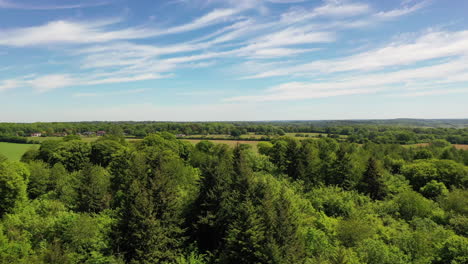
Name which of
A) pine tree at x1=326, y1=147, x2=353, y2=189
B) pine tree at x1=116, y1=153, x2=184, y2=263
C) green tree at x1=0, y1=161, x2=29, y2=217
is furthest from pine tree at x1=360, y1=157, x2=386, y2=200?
green tree at x1=0, y1=161, x2=29, y2=217

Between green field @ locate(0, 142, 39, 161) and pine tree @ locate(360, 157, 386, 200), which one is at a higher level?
green field @ locate(0, 142, 39, 161)

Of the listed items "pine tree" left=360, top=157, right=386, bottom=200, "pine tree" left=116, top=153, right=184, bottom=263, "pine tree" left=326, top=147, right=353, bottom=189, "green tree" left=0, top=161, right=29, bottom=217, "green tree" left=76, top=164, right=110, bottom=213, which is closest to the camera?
"pine tree" left=116, top=153, right=184, bottom=263

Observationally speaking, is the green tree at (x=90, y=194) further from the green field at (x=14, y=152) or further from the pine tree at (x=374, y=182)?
the green field at (x=14, y=152)

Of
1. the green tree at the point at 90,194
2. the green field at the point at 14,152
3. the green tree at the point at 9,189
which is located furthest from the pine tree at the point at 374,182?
the green field at the point at 14,152

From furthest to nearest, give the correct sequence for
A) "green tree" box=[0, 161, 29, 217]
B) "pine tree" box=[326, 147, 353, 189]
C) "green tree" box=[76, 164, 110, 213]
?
"pine tree" box=[326, 147, 353, 189] < "green tree" box=[0, 161, 29, 217] < "green tree" box=[76, 164, 110, 213]

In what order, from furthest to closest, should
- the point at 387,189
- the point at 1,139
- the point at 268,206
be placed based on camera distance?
the point at 1,139 < the point at 387,189 < the point at 268,206

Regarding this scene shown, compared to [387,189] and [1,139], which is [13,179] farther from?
[1,139]

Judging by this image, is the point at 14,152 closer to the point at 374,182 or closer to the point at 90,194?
the point at 90,194

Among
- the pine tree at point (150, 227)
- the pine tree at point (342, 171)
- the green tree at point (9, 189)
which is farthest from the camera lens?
the pine tree at point (342, 171)

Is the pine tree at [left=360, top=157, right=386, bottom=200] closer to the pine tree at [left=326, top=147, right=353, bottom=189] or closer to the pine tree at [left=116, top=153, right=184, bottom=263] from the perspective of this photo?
the pine tree at [left=326, top=147, right=353, bottom=189]

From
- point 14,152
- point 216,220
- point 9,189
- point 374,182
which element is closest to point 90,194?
point 9,189

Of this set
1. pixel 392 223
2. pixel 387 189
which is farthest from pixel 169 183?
pixel 387 189
